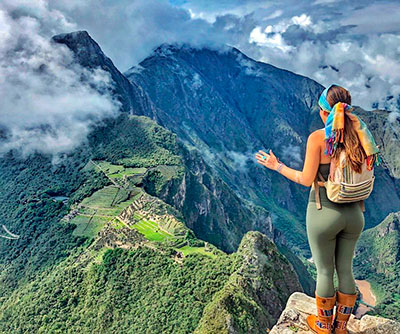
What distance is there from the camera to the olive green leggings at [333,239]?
378 inches

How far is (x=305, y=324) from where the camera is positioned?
1163cm

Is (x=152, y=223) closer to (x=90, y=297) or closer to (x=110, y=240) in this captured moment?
(x=110, y=240)

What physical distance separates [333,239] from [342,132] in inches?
113

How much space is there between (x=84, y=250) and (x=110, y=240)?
6598mm

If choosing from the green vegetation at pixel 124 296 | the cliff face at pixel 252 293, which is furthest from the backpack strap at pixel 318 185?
the green vegetation at pixel 124 296

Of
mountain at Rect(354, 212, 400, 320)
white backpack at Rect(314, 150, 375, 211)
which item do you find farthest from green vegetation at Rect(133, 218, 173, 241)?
mountain at Rect(354, 212, 400, 320)

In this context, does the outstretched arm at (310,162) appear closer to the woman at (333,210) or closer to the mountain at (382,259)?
the woman at (333,210)

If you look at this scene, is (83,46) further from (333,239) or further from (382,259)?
(382,259)

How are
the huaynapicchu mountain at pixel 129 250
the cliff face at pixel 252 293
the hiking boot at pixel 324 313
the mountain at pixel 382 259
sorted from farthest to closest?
the mountain at pixel 382 259, the huaynapicchu mountain at pixel 129 250, the cliff face at pixel 252 293, the hiking boot at pixel 324 313

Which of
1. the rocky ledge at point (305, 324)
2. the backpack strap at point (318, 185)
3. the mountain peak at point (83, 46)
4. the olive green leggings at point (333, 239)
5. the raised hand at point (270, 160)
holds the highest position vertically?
the mountain peak at point (83, 46)

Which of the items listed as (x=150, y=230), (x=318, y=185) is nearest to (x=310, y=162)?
(x=318, y=185)

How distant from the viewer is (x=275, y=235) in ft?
495

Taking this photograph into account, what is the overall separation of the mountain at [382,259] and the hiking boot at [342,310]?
15384 cm

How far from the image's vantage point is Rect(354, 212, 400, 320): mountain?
155875mm
